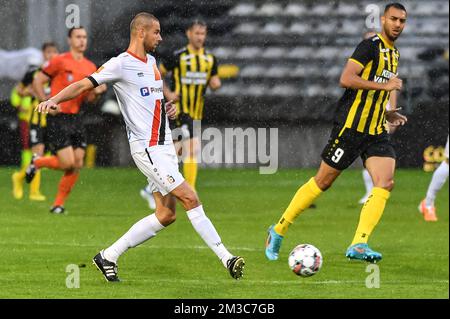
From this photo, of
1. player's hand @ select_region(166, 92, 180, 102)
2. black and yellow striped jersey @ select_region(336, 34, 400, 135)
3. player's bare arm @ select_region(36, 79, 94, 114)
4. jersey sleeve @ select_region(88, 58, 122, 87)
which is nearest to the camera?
player's bare arm @ select_region(36, 79, 94, 114)

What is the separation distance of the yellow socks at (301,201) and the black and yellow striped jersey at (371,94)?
56 centimetres

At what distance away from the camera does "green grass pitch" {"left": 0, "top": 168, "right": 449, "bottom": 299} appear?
8.15 metres

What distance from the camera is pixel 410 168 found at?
21.0 metres

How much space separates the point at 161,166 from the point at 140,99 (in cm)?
50

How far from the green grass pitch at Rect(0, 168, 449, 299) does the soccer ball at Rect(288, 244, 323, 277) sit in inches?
4.4

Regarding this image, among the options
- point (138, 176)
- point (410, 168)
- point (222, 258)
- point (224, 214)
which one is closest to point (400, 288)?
point (222, 258)

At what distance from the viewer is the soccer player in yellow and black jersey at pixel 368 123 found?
29.5 feet

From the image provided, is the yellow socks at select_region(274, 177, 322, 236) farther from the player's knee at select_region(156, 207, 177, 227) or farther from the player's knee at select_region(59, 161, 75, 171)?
the player's knee at select_region(59, 161, 75, 171)

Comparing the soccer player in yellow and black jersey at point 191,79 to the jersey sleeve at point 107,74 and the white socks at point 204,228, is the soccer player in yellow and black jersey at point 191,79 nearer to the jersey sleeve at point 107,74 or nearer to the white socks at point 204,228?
the white socks at point 204,228

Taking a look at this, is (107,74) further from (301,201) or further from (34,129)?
(34,129)

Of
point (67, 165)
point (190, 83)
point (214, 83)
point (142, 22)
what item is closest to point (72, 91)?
point (142, 22)

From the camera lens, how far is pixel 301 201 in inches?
371
